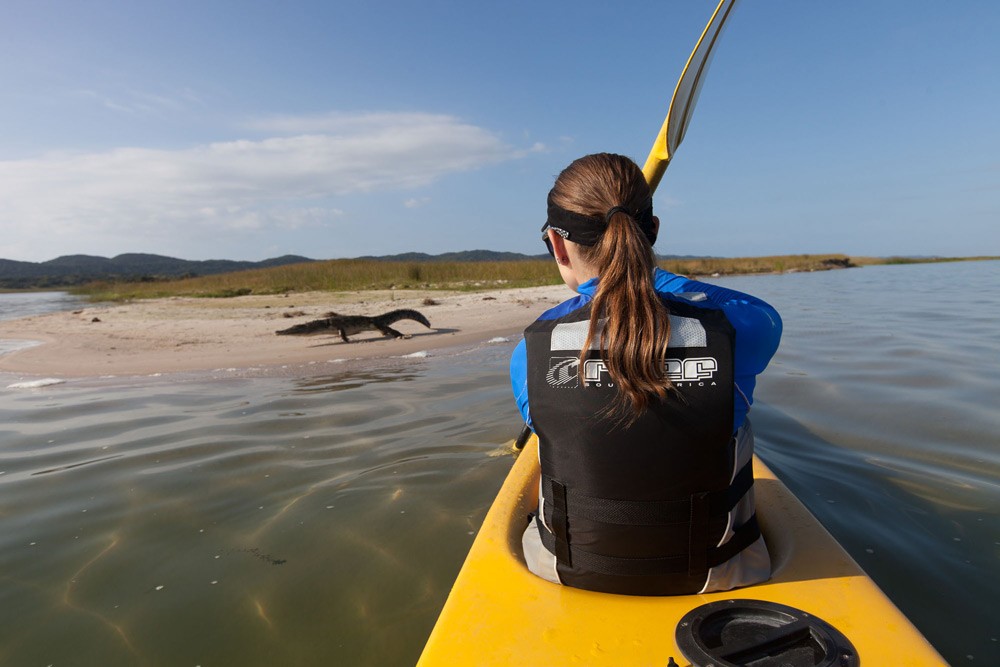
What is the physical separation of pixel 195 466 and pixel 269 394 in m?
2.07

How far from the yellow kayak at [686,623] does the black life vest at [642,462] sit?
4.1 inches

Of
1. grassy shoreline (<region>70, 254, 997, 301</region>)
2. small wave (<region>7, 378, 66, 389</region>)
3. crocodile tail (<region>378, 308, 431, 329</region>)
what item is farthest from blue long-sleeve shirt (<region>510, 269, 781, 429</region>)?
grassy shoreline (<region>70, 254, 997, 301</region>)

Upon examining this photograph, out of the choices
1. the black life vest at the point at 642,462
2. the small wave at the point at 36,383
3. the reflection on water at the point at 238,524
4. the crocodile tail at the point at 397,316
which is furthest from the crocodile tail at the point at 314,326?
the black life vest at the point at 642,462

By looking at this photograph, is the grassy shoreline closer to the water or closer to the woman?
the water

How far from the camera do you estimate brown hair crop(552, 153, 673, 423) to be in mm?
1503

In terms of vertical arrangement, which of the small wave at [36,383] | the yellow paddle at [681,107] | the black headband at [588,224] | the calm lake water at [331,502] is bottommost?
the calm lake water at [331,502]

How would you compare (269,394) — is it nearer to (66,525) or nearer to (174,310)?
(66,525)

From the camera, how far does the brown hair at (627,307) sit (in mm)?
1503

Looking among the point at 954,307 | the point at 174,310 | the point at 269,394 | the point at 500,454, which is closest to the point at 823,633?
the point at 500,454

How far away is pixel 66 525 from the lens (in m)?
3.34

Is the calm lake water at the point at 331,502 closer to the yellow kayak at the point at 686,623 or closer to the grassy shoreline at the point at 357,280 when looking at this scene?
the yellow kayak at the point at 686,623

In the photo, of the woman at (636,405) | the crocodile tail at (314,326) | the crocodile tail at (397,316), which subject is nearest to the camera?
the woman at (636,405)

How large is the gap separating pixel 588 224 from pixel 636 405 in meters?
0.52

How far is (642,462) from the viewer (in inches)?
61.9
